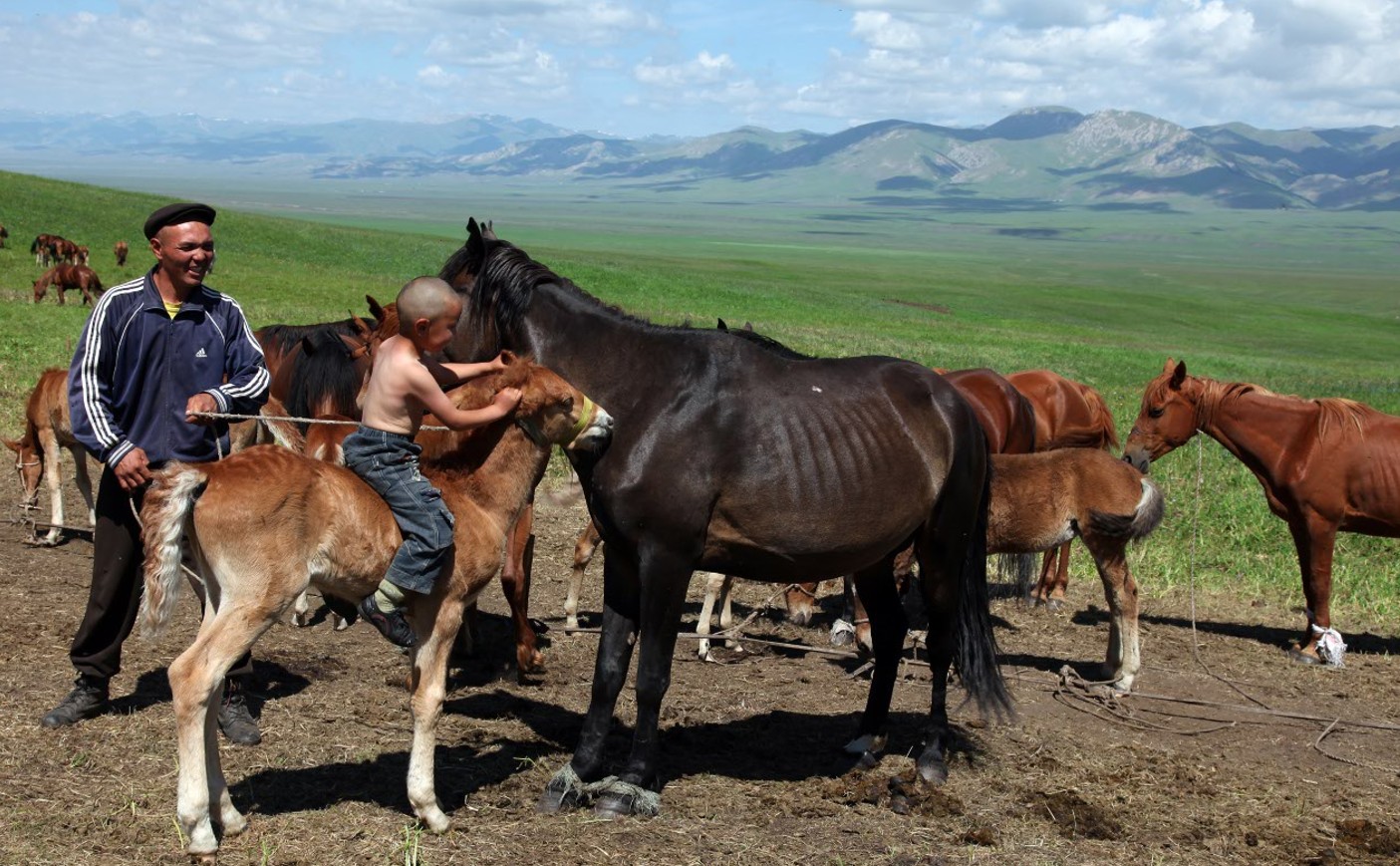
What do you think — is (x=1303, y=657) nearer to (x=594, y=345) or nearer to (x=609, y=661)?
(x=609, y=661)

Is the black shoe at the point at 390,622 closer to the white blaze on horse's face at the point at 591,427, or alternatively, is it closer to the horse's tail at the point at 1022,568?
the white blaze on horse's face at the point at 591,427

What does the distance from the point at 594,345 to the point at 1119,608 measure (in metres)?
4.81

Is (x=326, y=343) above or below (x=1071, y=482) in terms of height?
above

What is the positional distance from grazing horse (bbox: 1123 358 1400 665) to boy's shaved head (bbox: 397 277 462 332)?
785 centimetres

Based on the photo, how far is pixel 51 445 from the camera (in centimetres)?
1100

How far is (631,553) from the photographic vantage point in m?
6.07

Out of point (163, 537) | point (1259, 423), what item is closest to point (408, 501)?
point (163, 537)

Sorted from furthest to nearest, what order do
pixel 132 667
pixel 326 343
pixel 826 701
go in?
pixel 326 343
pixel 826 701
pixel 132 667

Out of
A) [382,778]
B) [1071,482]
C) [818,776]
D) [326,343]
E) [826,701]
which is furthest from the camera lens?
[326,343]

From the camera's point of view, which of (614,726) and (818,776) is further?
(614,726)

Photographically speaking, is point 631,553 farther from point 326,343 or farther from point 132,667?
point 326,343

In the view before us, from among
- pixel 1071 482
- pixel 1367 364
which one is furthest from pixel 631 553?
pixel 1367 364

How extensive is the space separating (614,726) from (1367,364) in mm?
49012

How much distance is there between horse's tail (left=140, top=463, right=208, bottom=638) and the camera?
15.8 ft
